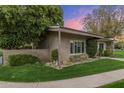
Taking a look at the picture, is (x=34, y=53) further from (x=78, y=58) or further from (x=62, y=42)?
(x=78, y=58)

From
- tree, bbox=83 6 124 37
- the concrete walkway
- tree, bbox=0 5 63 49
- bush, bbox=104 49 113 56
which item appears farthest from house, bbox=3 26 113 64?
tree, bbox=83 6 124 37

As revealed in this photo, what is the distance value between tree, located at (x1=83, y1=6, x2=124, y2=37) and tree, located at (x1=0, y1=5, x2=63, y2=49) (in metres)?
15.0

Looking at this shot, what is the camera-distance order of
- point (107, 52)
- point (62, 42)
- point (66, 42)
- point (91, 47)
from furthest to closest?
1. point (107, 52)
2. point (91, 47)
3. point (66, 42)
4. point (62, 42)

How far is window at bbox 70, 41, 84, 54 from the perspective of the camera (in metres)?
16.5

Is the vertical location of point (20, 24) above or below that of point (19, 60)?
above

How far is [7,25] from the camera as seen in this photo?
1378cm

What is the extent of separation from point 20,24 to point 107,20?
58.6ft

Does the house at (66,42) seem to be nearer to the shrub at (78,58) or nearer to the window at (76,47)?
the window at (76,47)

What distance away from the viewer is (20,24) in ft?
45.5

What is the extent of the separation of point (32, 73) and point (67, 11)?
408 inches

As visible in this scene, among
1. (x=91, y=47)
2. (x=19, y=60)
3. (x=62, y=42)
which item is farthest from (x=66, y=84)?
(x=91, y=47)

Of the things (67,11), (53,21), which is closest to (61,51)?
(53,21)
